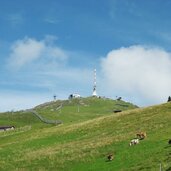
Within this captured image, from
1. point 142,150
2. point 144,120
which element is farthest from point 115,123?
point 142,150

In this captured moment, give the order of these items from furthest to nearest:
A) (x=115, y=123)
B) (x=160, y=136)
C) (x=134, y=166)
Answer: (x=115, y=123), (x=160, y=136), (x=134, y=166)

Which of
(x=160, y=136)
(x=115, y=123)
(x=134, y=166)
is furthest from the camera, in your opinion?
(x=115, y=123)

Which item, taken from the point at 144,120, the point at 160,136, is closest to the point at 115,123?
the point at 144,120

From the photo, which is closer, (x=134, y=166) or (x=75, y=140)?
(x=134, y=166)

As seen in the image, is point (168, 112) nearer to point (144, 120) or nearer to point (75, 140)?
point (144, 120)

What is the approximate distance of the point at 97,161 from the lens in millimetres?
60531


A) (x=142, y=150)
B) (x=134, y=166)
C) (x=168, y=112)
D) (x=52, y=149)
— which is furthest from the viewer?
(x=168, y=112)

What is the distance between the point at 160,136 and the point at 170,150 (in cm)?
1149

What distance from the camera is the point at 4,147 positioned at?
3765 inches

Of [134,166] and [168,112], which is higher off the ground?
[168,112]

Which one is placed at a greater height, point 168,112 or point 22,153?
point 168,112

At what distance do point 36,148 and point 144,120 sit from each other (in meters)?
20.2

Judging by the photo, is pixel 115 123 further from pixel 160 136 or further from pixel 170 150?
pixel 170 150

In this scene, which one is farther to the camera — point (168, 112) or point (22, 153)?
point (168, 112)
